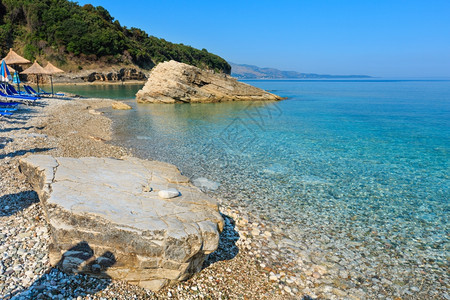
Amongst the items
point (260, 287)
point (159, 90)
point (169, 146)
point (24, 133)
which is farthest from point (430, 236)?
point (159, 90)

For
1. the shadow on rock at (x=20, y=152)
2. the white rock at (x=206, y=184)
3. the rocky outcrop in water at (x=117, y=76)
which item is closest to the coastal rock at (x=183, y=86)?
the shadow on rock at (x=20, y=152)

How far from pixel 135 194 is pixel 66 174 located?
1.80 meters


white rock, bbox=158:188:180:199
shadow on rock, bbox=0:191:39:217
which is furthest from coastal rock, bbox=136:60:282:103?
white rock, bbox=158:188:180:199

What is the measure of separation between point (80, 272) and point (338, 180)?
1006cm

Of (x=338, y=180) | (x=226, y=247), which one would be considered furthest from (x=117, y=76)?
(x=226, y=247)

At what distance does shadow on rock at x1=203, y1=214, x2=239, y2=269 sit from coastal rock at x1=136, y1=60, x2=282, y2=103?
3442 cm

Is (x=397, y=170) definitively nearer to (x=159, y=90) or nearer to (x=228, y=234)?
(x=228, y=234)

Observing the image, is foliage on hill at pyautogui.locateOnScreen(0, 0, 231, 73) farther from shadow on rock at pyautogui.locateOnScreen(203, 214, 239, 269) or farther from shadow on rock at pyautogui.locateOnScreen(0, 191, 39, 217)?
shadow on rock at pyautogui.locateOnScreen(203, 214, 239, 269)

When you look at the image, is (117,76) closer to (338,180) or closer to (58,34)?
(58,34)

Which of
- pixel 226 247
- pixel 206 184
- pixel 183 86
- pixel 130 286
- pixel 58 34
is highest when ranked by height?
pixel 58 34

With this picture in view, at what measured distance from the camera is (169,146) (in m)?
16.9

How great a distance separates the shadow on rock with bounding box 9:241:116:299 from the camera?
15.2 ft

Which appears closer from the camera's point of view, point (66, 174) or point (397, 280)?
point (397, 280)

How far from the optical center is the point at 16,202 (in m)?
7.22
